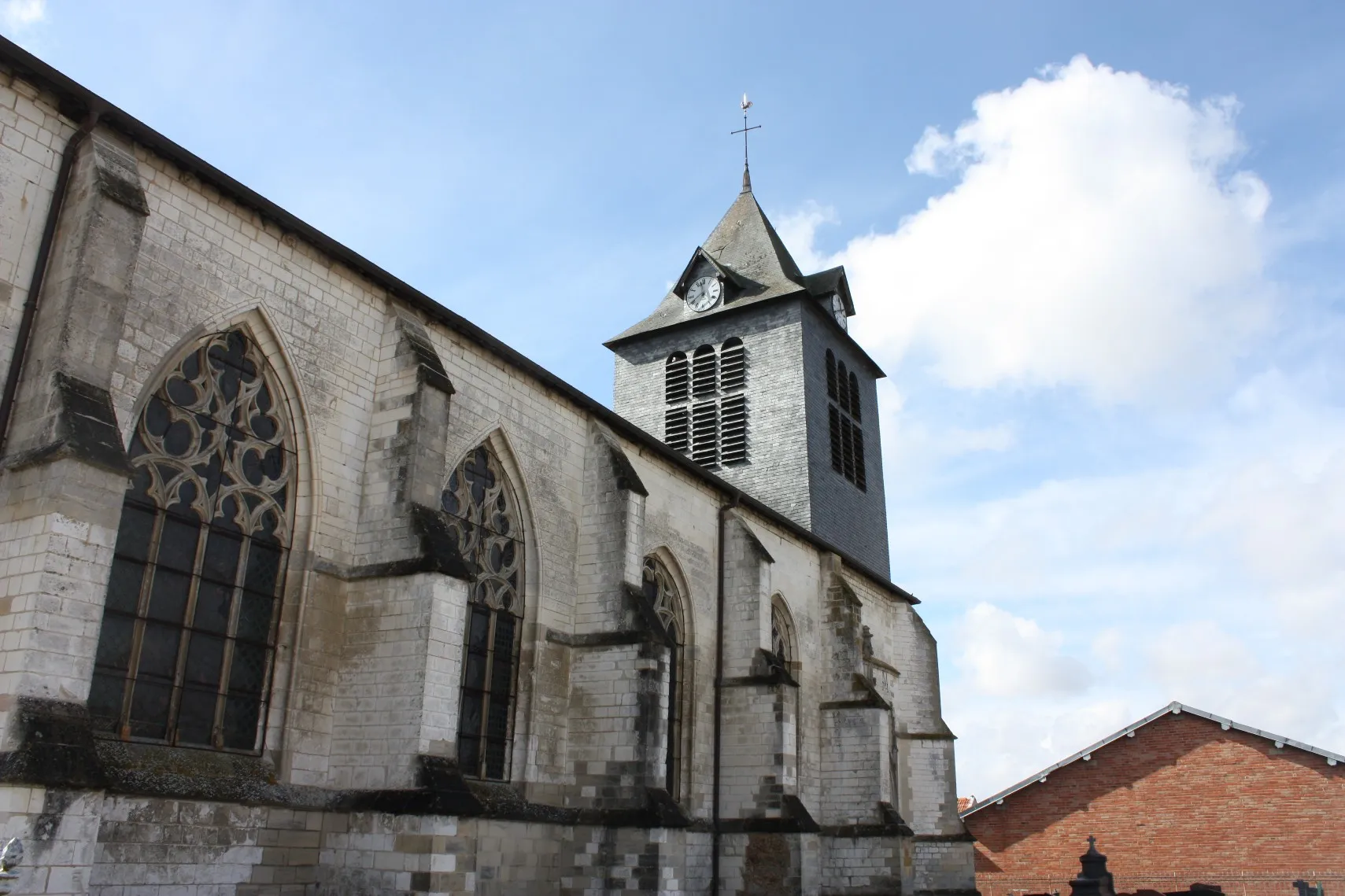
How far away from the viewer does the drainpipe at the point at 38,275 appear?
26.7 feet

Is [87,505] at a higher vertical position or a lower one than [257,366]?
lower

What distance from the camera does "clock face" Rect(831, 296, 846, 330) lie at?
26984 millimetres

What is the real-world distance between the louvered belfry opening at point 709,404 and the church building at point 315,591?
24.2 feet

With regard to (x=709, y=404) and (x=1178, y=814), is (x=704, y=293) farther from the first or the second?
(x=1178, y=814)

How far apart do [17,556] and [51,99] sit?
398 cm

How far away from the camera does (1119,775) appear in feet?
81.3

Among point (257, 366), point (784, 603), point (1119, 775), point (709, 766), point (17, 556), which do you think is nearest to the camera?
point (17, 556)

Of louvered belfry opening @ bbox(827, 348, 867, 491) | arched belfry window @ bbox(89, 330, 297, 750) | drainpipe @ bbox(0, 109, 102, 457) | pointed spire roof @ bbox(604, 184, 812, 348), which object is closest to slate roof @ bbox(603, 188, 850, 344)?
pointed spire roof @ bbox(604, 184, 812, 348)

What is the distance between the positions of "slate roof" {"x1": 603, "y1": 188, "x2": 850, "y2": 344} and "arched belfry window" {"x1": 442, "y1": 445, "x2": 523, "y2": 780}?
43.4 ft

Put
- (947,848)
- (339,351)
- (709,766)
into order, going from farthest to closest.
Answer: (947,848), (709,766), (339,351)

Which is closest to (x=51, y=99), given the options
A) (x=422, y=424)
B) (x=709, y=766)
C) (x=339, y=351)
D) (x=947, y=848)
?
(x=339, y=351)

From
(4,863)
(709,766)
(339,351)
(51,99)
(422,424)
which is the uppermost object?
(51,99)

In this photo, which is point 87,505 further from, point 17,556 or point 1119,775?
point 1119,775

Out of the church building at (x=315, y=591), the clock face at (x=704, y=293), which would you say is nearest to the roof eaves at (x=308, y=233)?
the church building at (x=315, y=591)
